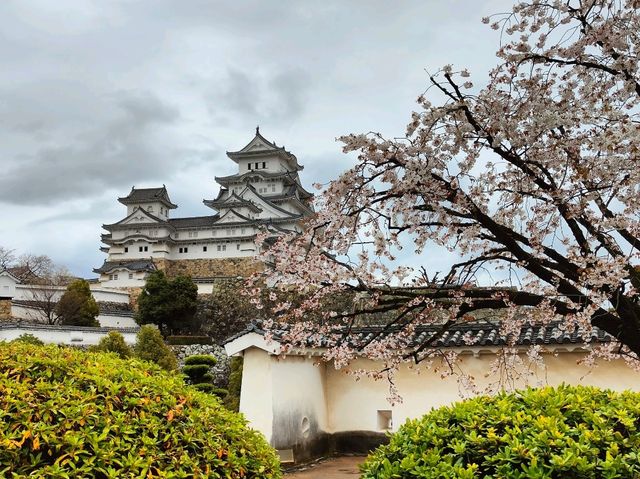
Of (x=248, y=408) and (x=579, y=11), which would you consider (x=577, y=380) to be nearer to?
(x=248, y=408)

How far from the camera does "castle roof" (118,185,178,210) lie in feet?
161

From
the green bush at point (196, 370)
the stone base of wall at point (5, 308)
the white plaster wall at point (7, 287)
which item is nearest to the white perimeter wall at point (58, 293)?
the white plaster wall at point (7, 287)

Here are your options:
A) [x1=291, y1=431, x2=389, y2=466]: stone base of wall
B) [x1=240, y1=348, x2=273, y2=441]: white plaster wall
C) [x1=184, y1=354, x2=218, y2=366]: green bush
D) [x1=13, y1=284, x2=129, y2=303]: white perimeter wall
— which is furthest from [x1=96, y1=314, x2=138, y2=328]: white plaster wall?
[x1=240, y1=348, x2=273, y2=441]: white plaster wall

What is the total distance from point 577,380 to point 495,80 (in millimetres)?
6437

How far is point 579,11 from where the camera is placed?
435cm

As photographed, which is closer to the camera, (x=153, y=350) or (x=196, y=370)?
(x=196, y=370)

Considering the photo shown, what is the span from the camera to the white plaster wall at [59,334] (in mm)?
25062

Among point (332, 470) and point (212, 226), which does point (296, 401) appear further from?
point (212, 226)

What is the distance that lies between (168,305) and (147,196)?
1721 cm

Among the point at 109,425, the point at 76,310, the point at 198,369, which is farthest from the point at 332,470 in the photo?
the point at 76,310

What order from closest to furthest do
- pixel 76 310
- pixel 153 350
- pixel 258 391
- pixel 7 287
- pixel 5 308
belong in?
pixel 258 391
pixel 153 350
pixel 76 310
pixel 5 308
pixel 7 287

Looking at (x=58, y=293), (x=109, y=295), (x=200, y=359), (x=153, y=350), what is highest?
(x=109, y=295)

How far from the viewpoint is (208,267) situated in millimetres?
44906

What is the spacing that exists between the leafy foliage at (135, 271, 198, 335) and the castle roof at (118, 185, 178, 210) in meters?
14.6
